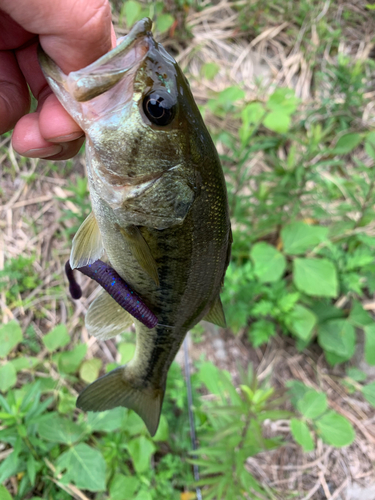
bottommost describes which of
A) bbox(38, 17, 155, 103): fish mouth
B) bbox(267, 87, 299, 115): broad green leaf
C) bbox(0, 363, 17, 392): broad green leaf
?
bbox(0, 363, 17, 392): broad green leaf

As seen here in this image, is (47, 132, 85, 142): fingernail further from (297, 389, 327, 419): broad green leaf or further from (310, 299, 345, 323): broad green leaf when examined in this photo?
(310, 299, 345, 323): broad green leaf

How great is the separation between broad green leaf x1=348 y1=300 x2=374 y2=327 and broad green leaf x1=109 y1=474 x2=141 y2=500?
7.44ft

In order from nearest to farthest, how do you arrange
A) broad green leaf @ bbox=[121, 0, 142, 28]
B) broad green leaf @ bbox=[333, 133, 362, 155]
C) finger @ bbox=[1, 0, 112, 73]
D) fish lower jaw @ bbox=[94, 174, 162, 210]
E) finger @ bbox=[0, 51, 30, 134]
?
finger @ bbox=[1, 0, 112, 73] < fish lower jaw @ bbox=[94, 174, 162, 210] < finger @ bbox=[0, 51, 30, 134] < broad green leaf @ bbox=[121, 0, 142, 28] < broad green leaf @ bbox=[333, 133, 362, 155]

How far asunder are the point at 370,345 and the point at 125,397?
240cm

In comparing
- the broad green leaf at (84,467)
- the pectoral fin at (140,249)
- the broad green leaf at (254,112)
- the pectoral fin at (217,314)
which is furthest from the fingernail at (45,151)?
the broad green leaf at (254,112)

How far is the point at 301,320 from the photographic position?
279 centimetres

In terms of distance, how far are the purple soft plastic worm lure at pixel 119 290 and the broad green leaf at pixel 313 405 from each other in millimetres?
1659

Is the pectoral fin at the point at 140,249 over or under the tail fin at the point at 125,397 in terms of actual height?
over

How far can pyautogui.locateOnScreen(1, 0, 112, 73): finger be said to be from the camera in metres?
0.93

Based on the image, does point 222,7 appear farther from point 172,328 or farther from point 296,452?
point 296,452

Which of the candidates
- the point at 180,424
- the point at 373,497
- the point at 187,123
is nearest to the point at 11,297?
the point at 180,424

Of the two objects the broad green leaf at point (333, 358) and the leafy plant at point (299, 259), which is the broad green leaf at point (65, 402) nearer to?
the leafy plant at point (299, 259)

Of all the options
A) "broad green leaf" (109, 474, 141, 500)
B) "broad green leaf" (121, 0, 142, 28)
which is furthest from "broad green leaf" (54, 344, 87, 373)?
"broad green leaf" (121, 0, 142, 28)

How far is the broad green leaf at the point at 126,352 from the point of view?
2.28 metres
